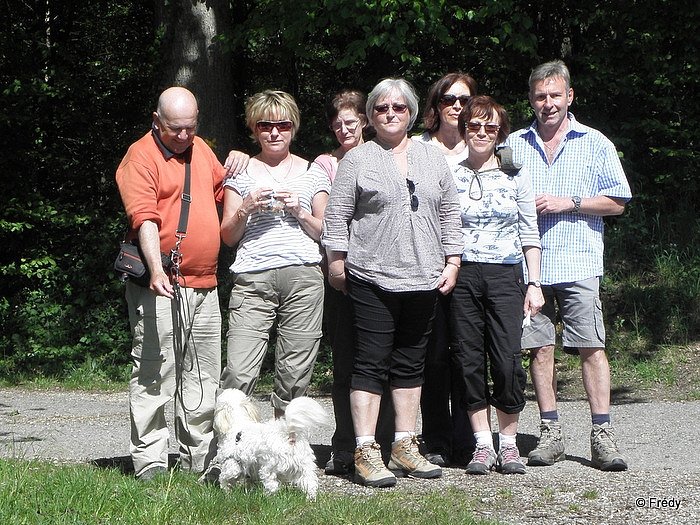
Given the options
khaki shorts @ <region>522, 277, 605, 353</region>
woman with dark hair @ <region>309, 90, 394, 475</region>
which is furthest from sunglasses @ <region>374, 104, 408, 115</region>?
khaki shorts @ <region>522, 277, 605, 353</region>

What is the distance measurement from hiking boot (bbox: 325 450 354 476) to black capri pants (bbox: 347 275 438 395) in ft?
1.83

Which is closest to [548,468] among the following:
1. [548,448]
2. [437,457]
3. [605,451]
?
[548,448]

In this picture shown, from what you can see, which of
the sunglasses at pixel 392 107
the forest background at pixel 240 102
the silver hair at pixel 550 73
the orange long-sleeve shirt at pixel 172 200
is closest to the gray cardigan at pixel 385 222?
the sunglasses at pixel 392 107

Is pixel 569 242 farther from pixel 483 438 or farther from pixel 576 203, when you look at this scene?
pixel 483 438

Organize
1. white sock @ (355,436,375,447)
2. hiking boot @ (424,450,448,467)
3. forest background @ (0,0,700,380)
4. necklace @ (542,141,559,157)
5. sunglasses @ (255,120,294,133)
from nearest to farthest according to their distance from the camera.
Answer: white sock @ (355,436,375,447) → sunglasses @ (255,120,294,133) → hiking boot @ (424,450,448,467) → necklace @ (542,141,559,157) → forest background @ (0,0,700,380)

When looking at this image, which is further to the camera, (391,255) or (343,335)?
(343,335)

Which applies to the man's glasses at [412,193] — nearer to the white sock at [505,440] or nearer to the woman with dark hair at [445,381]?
the woman with dark hair at [445,381]

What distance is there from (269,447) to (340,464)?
0.98 meters

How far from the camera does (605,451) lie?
557cm

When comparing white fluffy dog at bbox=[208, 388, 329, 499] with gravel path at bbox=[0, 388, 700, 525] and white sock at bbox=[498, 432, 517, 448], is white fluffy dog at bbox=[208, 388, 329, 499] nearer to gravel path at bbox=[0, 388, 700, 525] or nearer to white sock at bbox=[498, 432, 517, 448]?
gravel path at bbox=[0, 388, 700, 525]

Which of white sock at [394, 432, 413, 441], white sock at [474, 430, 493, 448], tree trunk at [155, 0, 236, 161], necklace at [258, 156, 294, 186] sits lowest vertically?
white sock at [474, 430, 493, 448]

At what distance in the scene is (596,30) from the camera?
1291cm

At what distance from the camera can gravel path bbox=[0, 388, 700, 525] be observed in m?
4.61

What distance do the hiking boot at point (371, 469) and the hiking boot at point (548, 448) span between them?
1.11 metres
